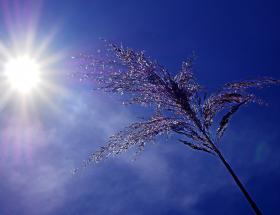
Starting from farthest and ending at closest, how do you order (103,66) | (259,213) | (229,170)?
1. (103,66)
2. (229,170)
3. (259,213)

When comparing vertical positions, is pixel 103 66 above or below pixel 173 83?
above

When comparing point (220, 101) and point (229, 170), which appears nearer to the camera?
point (229, 170)

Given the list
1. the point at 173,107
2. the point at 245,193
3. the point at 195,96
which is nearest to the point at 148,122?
the point at 173,107

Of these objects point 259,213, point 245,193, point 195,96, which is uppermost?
point 195,96

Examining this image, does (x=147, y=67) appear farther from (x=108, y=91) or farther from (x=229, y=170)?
(x=229, y=170)

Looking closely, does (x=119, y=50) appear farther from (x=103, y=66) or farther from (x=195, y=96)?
(x=195, y=96)

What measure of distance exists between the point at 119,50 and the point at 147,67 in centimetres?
77

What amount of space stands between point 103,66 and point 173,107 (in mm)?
1624

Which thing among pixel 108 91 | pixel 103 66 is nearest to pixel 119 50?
pixel 103 66

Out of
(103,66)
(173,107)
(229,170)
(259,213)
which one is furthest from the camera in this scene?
(103,66)

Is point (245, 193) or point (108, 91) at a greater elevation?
point (108, 91)

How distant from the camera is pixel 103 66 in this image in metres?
7.92

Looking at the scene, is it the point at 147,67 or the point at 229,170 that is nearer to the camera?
the point at 229,170

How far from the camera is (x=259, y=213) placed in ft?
19.8
